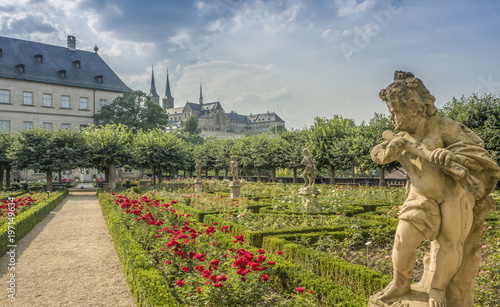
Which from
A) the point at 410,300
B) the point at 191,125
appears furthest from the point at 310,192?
the point at 191,125

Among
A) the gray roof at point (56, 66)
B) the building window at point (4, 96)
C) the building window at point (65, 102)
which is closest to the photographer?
the building window at point (4, 96)

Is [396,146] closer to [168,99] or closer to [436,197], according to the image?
[436,197]

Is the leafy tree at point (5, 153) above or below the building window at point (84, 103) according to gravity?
below

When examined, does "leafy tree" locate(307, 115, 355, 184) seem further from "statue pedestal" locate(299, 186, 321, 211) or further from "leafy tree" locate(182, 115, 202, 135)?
"leafy tree" locate(182, 115, 202, 135)

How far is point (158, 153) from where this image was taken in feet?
93.0

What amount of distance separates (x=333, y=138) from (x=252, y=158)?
934 centimetres

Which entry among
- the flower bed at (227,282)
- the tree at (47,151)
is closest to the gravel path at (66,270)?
the flower bed at (227,282)

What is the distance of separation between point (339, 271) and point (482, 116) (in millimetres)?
16008

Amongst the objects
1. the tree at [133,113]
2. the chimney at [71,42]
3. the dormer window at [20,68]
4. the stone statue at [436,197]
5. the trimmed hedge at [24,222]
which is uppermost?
the chimney at [71,42]

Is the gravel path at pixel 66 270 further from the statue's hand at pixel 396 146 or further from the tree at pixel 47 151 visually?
the tree at pixel 47 151

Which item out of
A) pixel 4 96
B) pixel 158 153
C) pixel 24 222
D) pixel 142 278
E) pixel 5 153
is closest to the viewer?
pixel 142 278

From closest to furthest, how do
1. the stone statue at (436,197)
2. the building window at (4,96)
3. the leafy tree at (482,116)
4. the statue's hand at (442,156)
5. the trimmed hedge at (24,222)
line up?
the statue's hand at (442,156) < the stone statue at (436,197) < the trimmed hedge at (24,222) < the leafy tree at (482,116) < the building window at (4,96)

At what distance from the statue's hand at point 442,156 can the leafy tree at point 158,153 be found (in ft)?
86.2

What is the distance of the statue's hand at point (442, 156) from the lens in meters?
2.76
